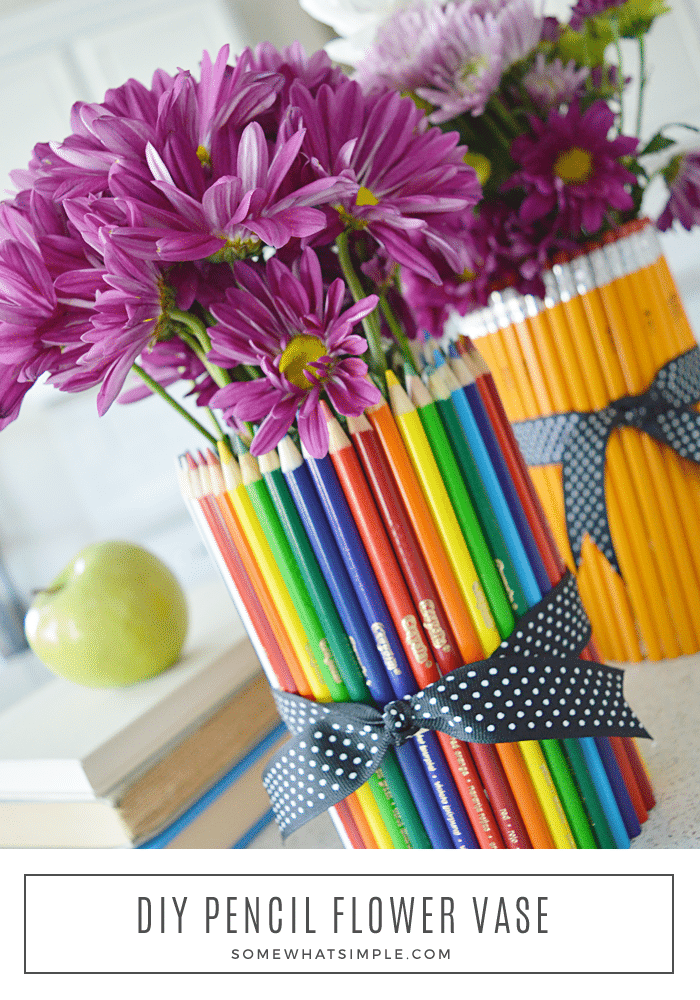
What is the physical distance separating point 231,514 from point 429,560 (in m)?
0.08

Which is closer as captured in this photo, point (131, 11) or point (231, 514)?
point (231, 514)

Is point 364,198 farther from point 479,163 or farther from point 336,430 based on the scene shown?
point 479,163

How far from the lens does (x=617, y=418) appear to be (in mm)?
Answer: 490

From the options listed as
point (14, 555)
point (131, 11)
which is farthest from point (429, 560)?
point (14, 555)

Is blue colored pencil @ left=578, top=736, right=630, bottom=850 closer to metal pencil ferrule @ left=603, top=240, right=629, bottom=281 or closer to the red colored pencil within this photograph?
the red colored pencil

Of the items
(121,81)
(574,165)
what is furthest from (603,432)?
(121,81)

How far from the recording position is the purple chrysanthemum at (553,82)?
1.53 feet

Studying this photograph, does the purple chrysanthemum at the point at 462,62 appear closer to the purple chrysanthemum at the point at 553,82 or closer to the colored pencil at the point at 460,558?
the purple chrysanthemum at the point at 553,82

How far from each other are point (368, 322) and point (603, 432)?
0.23m

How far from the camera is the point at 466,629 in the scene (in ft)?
1.07

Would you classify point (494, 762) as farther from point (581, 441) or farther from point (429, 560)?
point (581, 441)

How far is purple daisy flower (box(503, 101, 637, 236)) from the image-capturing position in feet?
1.45

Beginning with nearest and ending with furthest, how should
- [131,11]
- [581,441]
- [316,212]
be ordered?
[316,212] → [581,441] → [131,11]
